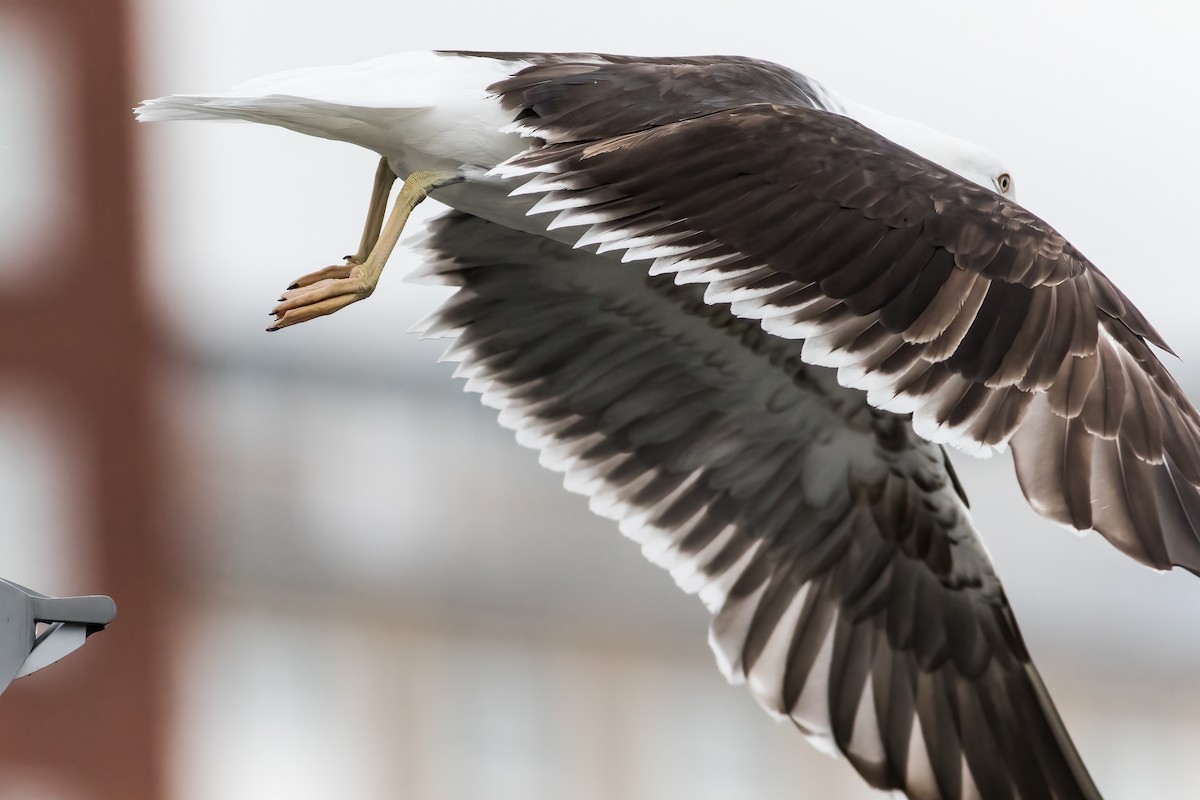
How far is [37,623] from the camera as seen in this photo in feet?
3.17

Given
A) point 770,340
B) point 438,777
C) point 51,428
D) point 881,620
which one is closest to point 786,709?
point 881,620

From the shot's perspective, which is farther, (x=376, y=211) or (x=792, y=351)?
(x=792, y=351)

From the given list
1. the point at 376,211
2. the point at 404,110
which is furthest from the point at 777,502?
the point at 404,110

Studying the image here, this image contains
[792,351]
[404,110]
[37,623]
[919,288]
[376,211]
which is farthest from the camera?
[792,351]

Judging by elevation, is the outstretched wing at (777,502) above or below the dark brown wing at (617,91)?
below

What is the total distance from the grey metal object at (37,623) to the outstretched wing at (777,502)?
655 millimetres

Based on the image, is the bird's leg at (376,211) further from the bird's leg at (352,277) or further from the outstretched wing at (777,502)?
the outstretched wing at (777,502)

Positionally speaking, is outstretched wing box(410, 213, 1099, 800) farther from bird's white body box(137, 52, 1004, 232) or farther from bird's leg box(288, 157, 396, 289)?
bird's white body box(137, 52, 1004, 232)

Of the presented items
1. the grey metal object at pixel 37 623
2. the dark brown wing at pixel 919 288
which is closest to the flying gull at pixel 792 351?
the dark brown wing at pixel 919 288

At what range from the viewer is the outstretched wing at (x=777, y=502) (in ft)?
5.11

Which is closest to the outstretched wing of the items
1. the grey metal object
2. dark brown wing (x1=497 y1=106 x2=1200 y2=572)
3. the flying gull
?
the flying gull

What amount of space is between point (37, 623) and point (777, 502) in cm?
86

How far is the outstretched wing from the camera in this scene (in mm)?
1558

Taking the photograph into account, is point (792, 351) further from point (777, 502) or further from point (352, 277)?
point (352, 277)
